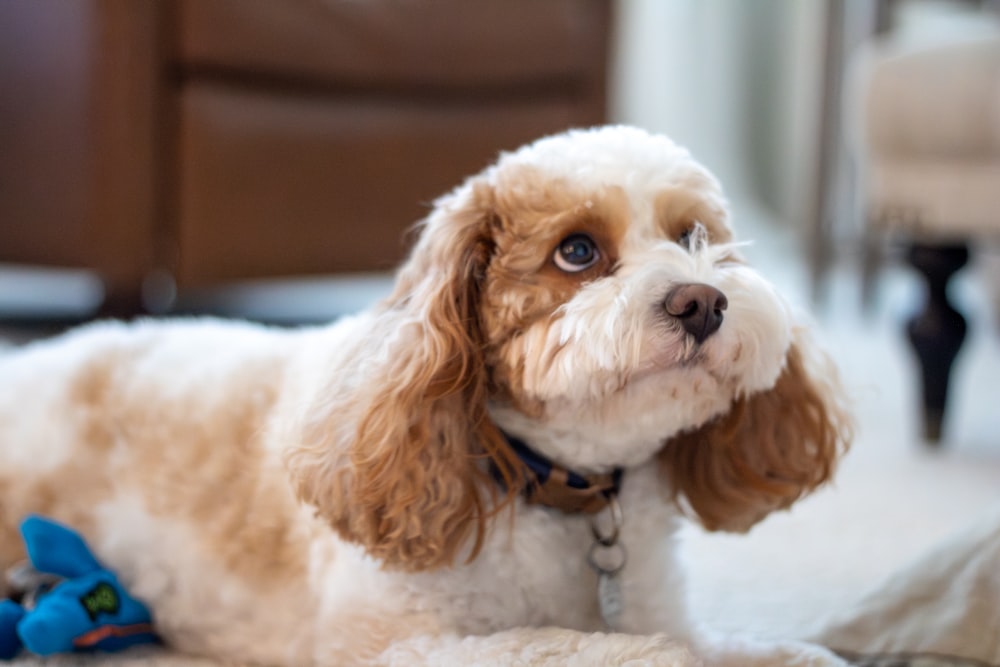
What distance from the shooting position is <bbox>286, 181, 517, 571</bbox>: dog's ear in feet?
3.26

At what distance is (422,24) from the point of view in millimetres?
2594

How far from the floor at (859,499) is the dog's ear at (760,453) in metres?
0.07

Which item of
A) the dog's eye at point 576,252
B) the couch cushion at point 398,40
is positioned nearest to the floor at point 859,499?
the dog's eye at point 576,252

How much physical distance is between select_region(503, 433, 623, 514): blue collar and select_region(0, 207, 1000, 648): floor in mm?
179

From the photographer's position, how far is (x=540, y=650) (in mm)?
948

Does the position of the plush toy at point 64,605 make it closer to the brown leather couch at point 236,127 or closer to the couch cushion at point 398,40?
the brown leather couch at point 236,127

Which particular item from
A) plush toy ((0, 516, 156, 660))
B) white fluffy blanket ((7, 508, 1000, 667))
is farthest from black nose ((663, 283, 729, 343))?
plush toy ((0, 516, 156, 660))

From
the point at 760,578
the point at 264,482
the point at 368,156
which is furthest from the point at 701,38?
the point at 264,482

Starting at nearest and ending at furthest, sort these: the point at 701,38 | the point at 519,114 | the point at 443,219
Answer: the point at 443,219 < the point at 519,114 < the point at 701,38

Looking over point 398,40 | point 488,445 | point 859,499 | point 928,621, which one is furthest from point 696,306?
point 398,40

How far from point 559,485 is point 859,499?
2.84 feet

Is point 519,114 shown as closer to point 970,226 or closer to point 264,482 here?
point 970,226

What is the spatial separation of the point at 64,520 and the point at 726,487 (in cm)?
71

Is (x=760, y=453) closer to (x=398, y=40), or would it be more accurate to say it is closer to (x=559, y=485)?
(x=559, y=485)
